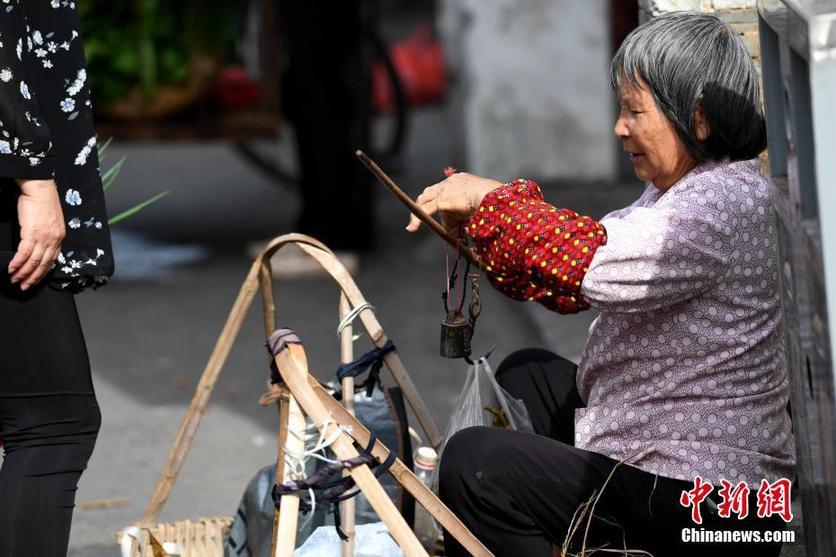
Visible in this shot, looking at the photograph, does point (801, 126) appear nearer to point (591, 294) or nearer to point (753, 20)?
point (591, 294)

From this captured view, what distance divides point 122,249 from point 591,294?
5.09 m

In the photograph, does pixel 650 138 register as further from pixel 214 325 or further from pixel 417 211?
pixel 214 325

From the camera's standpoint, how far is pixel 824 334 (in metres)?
1.93

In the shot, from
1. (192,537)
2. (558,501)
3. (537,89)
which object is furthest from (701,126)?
(537,89)

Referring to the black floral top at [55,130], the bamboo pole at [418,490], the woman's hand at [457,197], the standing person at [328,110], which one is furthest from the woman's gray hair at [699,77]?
the standing person at [328,110]

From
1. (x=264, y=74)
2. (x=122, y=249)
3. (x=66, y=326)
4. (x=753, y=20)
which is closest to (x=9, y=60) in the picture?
(x=66, y=326)

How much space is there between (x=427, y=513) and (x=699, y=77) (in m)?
1.15

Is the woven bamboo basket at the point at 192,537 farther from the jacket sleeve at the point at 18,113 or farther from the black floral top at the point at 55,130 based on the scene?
the jacket sleeve at the point at 18,113

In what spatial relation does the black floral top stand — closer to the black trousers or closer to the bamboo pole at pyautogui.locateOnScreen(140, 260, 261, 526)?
the bamboo pole at pyautogui.locateOnScreen(140, 260, 261, 526)

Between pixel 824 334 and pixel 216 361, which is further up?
pixel 824 334

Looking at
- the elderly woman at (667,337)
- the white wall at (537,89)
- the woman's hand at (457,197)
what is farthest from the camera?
the white wall at (537,89)

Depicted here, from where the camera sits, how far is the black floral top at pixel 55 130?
7.18 feet

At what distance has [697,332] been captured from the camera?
2.31 m

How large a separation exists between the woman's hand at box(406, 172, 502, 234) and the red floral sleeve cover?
0.12 ft
